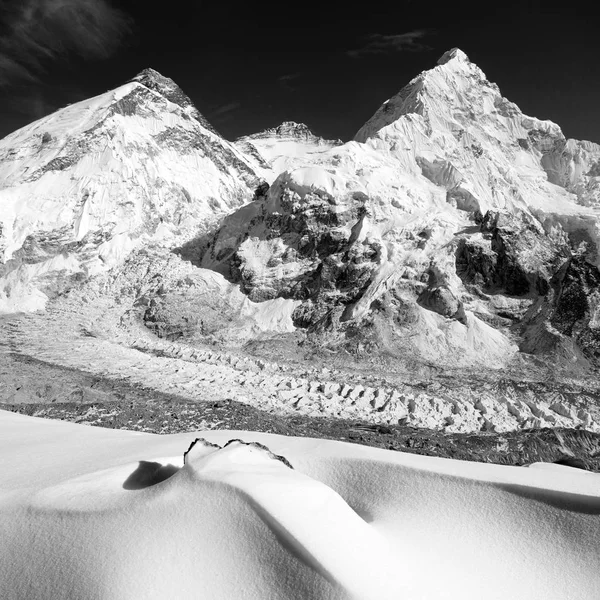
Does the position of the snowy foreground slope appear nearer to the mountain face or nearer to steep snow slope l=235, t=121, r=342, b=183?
the mountain face

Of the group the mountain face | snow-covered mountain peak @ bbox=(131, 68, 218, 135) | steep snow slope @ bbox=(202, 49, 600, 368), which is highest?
snow-covered mountain peak @ bbox=(131, 68, 218, 135)

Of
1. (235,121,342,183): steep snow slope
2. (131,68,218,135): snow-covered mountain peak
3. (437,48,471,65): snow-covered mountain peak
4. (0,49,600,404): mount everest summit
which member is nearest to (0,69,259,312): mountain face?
(0,49,600,404): mount everest summit

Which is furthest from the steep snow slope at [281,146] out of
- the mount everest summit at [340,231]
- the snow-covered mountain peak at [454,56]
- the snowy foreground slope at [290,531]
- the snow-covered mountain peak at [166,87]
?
the snowy foreground slope at [290,531]

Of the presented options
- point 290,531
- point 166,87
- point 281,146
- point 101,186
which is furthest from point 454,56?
point 290,531

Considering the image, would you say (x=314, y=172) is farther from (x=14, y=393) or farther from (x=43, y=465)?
(x=43, y=465)

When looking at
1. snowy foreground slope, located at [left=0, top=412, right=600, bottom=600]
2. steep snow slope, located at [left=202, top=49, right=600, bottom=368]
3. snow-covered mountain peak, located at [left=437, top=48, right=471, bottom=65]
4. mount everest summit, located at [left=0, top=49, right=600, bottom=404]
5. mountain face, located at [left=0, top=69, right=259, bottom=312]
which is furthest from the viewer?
snow-covered mountain peak, located at [left=437, top=48, right=471, bottom=65]

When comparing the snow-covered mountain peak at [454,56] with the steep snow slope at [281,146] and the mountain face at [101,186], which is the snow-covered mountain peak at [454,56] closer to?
the steep snow slope at [281,146]

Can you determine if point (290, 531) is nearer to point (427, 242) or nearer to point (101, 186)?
point (427, 242)
